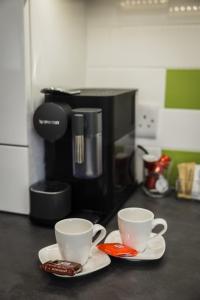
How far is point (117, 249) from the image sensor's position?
726mm

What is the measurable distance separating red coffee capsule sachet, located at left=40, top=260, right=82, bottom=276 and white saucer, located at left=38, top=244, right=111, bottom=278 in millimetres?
11

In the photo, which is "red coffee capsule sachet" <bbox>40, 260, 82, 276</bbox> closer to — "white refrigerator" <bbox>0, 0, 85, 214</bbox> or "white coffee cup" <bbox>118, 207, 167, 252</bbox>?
"white coffee cup" <bbox>118, 207, 167, 252</bbox>

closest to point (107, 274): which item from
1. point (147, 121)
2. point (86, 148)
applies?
point (86, 148)

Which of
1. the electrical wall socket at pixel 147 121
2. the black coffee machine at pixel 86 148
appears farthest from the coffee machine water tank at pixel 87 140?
the electrical wall socket at pixel 147 121

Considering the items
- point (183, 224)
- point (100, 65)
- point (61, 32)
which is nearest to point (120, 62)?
point (100, 65)

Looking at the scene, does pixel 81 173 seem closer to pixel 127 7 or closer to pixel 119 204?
pixel 119 204

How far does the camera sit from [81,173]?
84cm

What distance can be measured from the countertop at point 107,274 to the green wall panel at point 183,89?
0.38m

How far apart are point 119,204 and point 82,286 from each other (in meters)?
0.38

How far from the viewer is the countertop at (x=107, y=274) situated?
63 centimetres

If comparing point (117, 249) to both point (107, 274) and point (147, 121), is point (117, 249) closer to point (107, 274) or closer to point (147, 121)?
point (107, 274)

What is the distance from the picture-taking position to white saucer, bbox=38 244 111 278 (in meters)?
0.68

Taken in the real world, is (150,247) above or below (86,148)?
below

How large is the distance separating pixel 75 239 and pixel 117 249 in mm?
100
